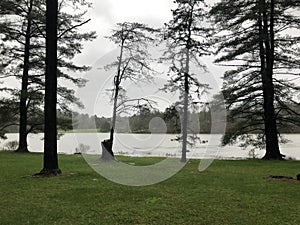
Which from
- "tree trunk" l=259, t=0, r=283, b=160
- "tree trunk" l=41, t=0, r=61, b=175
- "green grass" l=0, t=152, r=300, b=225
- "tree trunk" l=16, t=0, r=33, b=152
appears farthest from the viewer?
"tree trunk" l=16, t=0, r=33, b=152

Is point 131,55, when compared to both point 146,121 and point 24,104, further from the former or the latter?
point 24,104

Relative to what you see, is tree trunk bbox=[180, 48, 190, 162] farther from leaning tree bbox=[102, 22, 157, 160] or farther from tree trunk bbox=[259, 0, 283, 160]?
tree trunk bbox=[259, 0, 283, 160]

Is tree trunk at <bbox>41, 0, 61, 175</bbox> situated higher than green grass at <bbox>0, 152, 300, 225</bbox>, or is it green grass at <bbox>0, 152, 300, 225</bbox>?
tree trunk at <bbox>41, 0, 61, 175</bbox>

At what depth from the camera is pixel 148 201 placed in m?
7.54

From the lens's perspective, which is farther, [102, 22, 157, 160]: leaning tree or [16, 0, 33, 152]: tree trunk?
[16, 0, 33, 152]: tree trunk

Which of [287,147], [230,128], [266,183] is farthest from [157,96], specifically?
[287,147]

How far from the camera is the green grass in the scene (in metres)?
6.14

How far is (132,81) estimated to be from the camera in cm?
1911

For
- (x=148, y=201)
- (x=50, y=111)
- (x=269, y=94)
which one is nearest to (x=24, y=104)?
(x=50, y=111)

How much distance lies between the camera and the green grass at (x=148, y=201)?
614 centimetres

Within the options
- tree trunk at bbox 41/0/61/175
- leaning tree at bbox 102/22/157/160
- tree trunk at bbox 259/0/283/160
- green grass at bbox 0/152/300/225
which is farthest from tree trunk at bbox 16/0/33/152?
tree trunk at bbox 259/0/283/160

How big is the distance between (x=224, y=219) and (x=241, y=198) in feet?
6.81

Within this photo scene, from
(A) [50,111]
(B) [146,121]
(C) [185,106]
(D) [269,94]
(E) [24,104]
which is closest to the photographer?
(A) [50,111]

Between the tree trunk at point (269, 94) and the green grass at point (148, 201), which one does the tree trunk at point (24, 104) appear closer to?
the green grass at point (148, 201)
